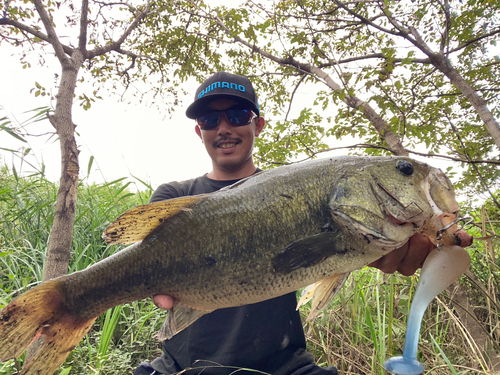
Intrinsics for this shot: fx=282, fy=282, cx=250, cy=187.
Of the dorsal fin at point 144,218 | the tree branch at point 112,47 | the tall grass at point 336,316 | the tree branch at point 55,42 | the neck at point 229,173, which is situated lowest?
the tall grass at point 336,316

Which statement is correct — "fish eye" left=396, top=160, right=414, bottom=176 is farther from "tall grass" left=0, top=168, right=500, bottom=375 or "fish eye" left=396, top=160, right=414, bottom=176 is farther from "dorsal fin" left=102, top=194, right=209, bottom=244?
"dorsal fin" left=102, top=194, right=209, bottom=244

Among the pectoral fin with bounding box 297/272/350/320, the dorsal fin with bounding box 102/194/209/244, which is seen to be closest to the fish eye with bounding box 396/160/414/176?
the pectoral fin with bounding box 297/272/350/320

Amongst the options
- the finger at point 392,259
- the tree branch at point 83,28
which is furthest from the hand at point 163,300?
the tree branch at point 83,28

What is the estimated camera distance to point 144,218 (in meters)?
1.48

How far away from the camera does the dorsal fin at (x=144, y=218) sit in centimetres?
148

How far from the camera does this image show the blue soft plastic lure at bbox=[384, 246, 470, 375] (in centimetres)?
110

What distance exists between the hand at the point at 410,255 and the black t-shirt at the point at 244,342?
82 centimetres

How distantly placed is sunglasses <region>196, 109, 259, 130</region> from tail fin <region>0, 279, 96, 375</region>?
5.10 ft

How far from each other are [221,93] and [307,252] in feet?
5.05

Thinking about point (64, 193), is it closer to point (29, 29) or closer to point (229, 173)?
point (229, 173)

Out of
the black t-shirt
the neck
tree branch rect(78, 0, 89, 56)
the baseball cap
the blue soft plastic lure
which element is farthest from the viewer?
tree branch rect(78, 0, 89, 56)

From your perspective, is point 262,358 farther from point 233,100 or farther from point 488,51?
point 488,51

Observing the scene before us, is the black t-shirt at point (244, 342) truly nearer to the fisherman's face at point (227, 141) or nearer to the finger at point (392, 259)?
the finger at point (392, 259)

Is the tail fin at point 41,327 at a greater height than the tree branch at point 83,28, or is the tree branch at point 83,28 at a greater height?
the tree branch at point 83,28
